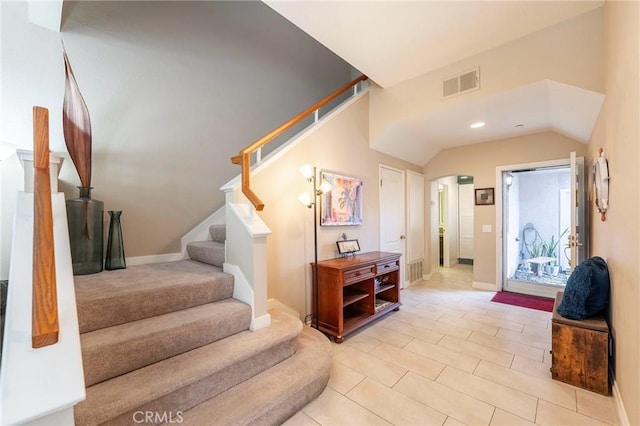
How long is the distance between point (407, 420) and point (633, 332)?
1.41 meters

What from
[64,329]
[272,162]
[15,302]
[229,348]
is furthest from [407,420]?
[272,162]

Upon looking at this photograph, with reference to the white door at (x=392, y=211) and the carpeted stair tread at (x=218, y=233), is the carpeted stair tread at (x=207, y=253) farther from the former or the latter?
the white door at (x=392, y=211)

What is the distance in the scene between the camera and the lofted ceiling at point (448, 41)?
7.32 feet

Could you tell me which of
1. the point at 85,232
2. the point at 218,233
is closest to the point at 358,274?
the point at 218,233

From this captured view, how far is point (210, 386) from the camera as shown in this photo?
157 centimetres

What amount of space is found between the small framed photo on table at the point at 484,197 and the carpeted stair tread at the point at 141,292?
4488mm

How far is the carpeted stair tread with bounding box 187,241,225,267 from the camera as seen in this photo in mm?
2505

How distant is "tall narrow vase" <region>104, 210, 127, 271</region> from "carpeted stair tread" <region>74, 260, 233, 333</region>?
96 millimetres

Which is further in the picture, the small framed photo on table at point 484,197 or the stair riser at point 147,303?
the small framed photo on table at point 484,197

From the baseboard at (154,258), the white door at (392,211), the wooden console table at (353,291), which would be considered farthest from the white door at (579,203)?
the baseboard at (154,258)

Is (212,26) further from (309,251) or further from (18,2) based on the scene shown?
(309,251)

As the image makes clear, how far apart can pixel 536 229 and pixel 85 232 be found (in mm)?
7505

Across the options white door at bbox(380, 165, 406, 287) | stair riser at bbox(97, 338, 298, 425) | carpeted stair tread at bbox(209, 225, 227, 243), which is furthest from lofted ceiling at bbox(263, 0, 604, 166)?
stair riser at bbox(97, 338, 298, 425)

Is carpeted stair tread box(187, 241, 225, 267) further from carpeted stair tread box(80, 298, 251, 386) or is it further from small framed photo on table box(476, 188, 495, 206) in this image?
small framed photo on table box(476, 188, 495, 206)
